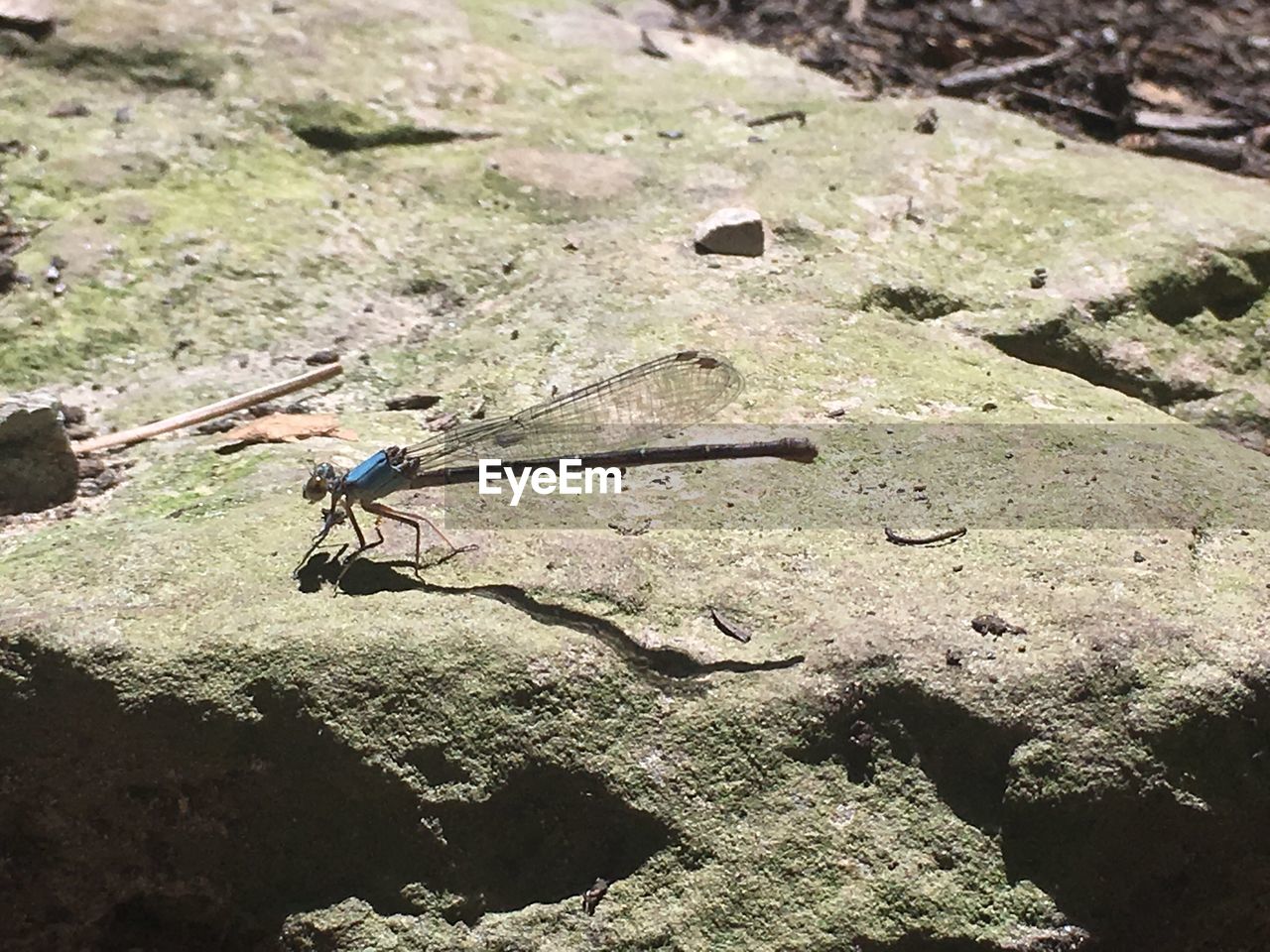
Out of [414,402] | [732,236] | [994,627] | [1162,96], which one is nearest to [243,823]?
[414,402]

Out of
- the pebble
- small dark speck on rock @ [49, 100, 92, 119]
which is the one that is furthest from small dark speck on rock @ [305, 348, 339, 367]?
small dark speck on rock @ [49, 100, 92, 119]

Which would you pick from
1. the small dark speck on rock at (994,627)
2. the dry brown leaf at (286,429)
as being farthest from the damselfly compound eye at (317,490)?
the small dark speck on rock at (994,627)

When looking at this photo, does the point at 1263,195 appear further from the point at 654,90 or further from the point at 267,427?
the point at 267,427

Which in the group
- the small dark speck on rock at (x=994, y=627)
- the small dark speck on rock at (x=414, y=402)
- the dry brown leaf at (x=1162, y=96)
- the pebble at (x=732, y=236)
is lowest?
the small dark speck on rock at (x=414, y=402)

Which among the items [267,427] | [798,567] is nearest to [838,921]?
[798,567]

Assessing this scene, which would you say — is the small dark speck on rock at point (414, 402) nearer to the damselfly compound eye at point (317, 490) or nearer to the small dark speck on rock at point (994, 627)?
the damselfly compound eye at point (317, 490)

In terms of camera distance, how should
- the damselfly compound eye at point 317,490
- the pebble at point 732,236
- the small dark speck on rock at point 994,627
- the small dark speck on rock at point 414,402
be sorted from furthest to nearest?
the pebble at point 732,236
the small dark speck on rock at point 414,402
the damselfly compound eye at point 317,490
the small dark speck on rock at point 994,627
